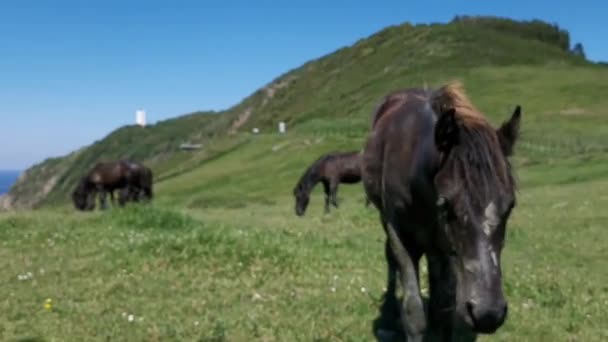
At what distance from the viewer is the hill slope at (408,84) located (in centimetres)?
5928

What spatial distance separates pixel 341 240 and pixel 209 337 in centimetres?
670

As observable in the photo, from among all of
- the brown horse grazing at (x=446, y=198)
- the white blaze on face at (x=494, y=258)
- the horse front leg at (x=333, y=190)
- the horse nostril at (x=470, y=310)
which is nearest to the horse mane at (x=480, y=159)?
the brown horse grazing at (x=446, y=198)

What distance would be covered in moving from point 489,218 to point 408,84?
70926 mm

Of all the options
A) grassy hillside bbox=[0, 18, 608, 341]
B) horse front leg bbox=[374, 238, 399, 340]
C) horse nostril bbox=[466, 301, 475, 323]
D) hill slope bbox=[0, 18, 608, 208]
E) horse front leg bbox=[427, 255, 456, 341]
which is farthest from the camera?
hill slope bbox=[0, 18, 608, 208]

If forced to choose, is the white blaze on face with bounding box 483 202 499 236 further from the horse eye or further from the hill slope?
the hill slope

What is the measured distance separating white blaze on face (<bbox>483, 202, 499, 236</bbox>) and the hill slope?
3628cm

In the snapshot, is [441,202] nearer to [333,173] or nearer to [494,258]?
[494,258]

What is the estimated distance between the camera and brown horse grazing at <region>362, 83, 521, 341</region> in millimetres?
4773

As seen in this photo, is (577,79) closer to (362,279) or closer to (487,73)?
(487,73)

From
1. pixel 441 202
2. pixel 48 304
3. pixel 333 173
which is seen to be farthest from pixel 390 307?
pixel 333 173

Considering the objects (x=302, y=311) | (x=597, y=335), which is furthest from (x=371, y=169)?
(x=597, y=335)

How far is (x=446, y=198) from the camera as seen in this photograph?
4.95 metres

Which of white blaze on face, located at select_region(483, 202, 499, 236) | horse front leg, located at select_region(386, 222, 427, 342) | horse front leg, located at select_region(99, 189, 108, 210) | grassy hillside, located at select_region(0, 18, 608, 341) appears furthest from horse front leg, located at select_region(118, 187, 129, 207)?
white blaze on face, located at select_region(483, 202, 499, 236)

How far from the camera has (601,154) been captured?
108 ft
